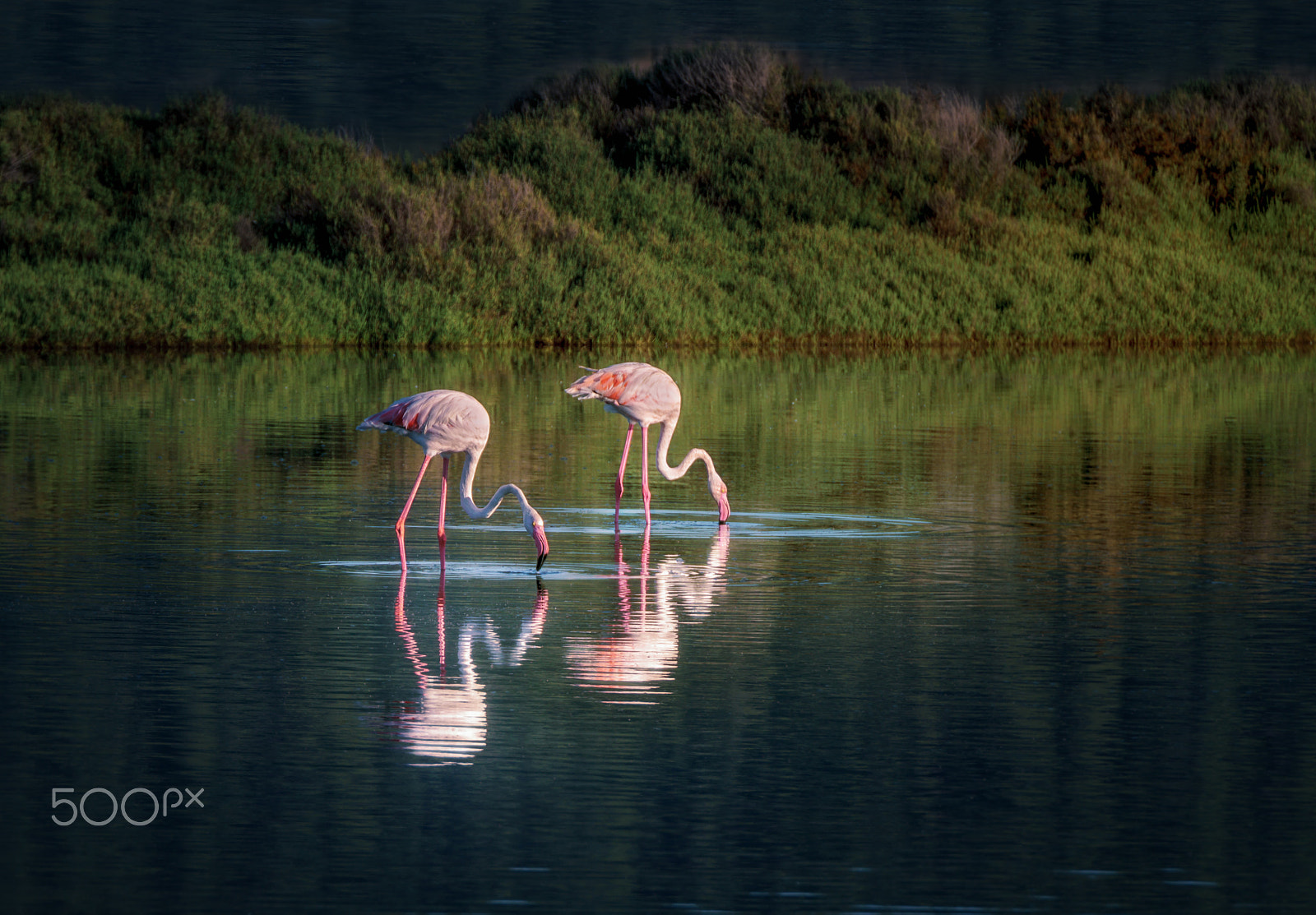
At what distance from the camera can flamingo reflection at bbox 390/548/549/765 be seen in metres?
7.67

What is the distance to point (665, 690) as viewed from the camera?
28.7 ft

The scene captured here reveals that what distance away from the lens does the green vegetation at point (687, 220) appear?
1513 inches

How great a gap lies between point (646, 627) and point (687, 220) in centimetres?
3621

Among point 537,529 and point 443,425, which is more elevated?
point 443,425

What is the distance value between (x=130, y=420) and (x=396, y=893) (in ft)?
55.0

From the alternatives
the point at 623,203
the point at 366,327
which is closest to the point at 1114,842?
the point at 366,327

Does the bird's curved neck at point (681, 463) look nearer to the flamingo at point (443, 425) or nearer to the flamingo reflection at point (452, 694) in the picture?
the flamingo at point (443, 425)

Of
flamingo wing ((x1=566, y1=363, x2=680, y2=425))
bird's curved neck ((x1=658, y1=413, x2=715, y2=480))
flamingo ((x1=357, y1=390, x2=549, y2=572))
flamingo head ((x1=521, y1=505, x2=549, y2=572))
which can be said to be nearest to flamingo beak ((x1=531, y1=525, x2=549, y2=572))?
flamingo head ((x1=521, y1=505, x2=549, y2=572))

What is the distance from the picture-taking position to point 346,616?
10484 mm

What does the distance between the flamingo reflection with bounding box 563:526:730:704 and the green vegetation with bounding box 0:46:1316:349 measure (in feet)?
83.6

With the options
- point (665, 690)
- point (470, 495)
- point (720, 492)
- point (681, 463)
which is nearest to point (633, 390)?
point (681, 463)

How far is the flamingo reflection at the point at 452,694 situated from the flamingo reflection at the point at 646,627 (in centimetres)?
35

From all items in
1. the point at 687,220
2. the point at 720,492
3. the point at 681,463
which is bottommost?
the point at 720,492

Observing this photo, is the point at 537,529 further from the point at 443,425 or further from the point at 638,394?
the point at 638,394
